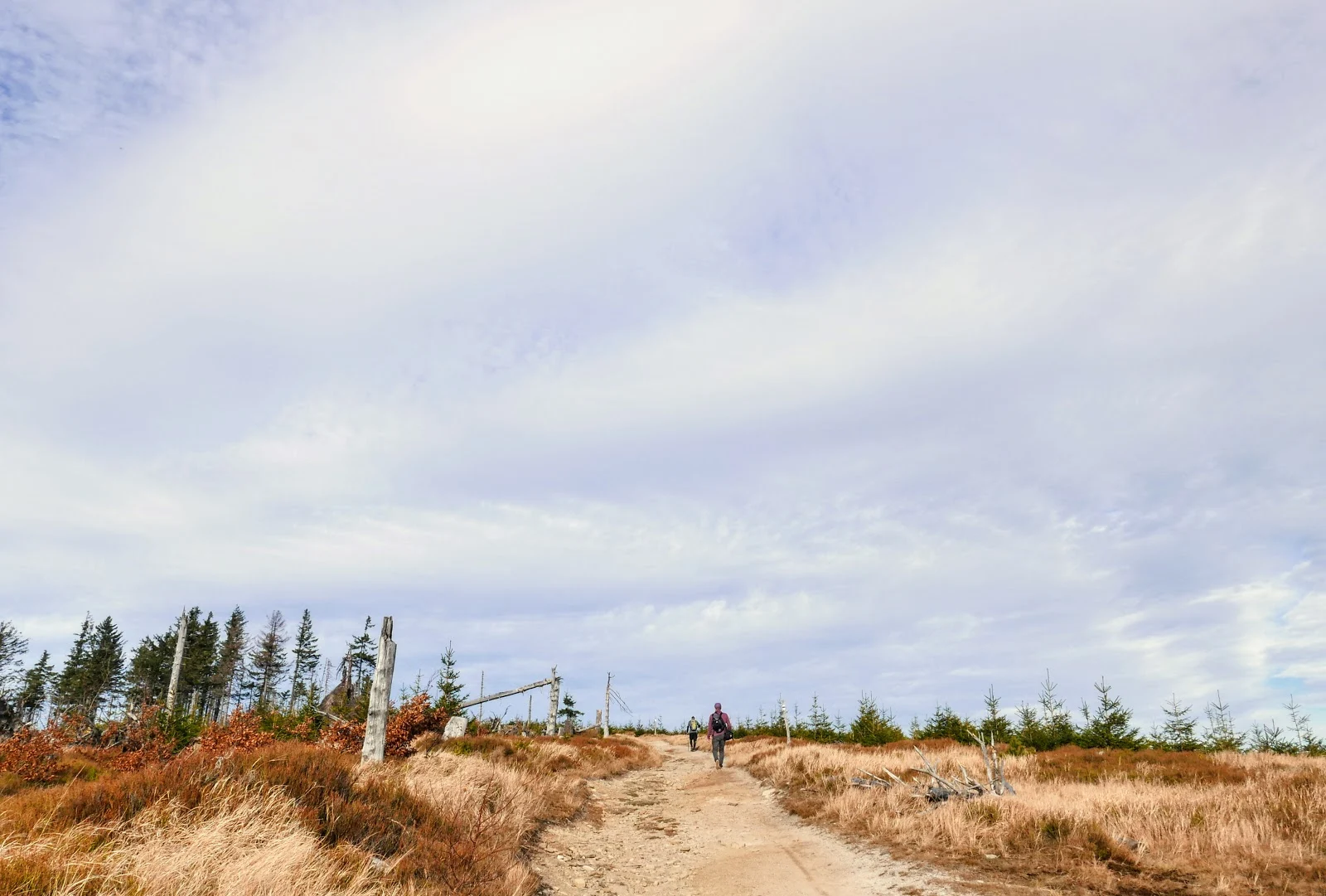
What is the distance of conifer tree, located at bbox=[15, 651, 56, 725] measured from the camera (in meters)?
26.1

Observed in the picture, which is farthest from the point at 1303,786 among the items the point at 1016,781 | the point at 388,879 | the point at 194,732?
the point at 194,732

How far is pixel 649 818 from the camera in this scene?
1556 cm

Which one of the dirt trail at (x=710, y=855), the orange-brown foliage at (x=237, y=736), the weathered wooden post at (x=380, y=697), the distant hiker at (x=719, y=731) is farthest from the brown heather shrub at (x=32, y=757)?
the distant hiker at (x=719, y=731)

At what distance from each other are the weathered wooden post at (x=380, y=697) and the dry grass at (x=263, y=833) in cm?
272

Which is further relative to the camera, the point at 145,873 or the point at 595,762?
the point at 595,762

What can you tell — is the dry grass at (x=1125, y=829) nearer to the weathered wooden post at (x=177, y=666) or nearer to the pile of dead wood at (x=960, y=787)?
the pile of dead wood at (x=960, y=787)

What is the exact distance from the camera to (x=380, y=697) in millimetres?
14594

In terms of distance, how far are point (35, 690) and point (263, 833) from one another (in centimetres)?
6413

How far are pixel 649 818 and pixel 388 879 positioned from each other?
32.1 ft

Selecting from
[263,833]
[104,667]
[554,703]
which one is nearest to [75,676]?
[104,667]

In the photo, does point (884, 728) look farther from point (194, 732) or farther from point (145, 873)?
point (145, 873)

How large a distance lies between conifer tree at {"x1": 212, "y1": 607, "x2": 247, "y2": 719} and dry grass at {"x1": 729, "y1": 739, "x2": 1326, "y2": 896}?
7280 centimetres

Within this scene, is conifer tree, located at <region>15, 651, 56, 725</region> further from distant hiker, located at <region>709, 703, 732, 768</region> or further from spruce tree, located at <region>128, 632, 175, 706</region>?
distant hiker, located at <region>709, 703, 732, 768</region>

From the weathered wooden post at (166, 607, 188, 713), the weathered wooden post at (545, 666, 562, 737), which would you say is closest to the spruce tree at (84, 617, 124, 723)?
the weathered wooden post at (166, 607, 188, 713)
